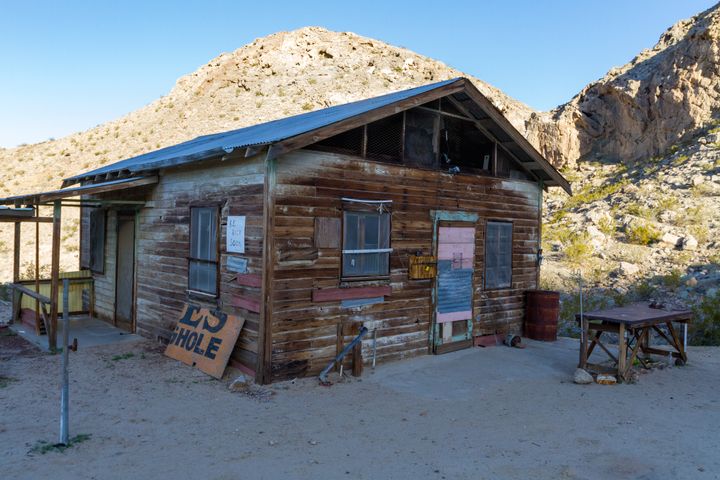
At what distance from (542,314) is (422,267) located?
3.49 m

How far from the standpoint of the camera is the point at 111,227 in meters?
11.1

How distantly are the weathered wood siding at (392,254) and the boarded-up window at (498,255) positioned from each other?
6.6 inches

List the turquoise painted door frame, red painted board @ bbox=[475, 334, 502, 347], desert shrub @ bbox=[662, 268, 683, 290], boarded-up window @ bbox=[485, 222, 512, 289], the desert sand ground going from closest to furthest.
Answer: the desert sand ground → the turquoise painted door frame → red painted board @ bbox=[475, 334, 502, 347] → boarded-up window @ bbox=[485, 222, 512, 289] → desert shrub @ bbox=[662, 268, 683, 290]

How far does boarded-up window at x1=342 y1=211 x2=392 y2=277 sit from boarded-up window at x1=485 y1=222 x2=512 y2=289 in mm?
2728

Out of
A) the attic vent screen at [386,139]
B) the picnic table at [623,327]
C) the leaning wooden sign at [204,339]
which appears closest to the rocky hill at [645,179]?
the picnic table at [623,327]

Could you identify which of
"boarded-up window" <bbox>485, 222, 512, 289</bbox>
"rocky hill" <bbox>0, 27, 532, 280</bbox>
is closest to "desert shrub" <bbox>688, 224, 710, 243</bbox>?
"boarded-up window" <bbox>485, 222, 512, 289</bbox>

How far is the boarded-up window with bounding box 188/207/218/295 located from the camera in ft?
27.0

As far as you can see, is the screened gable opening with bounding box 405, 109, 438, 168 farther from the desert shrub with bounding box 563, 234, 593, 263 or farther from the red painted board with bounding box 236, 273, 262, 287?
the desert shrub with bounding box 563, 234, 593, 263

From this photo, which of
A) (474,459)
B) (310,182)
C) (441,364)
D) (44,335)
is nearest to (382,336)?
(441,364)

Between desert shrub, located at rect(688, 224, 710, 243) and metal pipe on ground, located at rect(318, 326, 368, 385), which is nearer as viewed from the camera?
metal pipe on ground, located at rect(318, 326, 368, 385)

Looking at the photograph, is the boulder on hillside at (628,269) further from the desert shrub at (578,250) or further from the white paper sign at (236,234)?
the white paper sign at (236,234)

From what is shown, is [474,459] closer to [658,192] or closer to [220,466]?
[220,466]

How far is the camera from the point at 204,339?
7930 millimetres

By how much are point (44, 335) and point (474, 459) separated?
8459 mm
